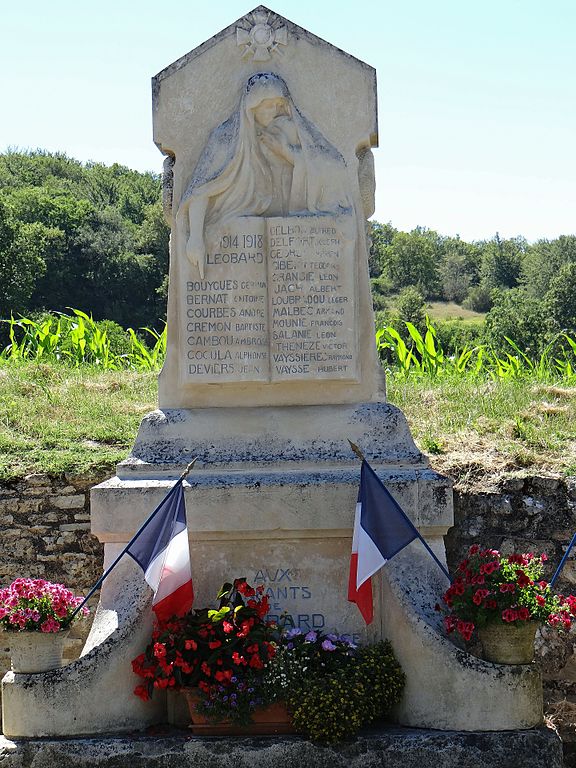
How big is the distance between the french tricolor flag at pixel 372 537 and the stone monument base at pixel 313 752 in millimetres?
693

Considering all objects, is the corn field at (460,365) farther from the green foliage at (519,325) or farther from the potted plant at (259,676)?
the green foliage at (519,325)

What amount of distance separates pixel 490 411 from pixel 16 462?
161 inches

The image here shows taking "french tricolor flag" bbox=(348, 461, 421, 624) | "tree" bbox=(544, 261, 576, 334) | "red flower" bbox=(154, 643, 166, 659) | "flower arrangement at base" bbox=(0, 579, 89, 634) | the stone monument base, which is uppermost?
"tree" bbox=(544, 261, 576, 334)

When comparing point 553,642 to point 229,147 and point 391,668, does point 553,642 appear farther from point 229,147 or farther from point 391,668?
point 229,147

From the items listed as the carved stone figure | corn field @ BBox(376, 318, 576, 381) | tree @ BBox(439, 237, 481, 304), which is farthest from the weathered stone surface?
tree @ BBox(439, 237, 481, 304)

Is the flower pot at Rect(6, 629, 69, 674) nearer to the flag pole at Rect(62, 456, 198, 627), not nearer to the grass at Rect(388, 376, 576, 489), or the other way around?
the flag pole at Rect(62, 456, 198, 627)

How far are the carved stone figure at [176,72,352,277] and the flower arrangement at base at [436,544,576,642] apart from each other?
7.59 feet

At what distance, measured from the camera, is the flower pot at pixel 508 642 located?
5.59 m

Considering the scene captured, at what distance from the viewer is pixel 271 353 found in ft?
21.7

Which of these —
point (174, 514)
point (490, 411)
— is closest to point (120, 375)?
point (490, 411)

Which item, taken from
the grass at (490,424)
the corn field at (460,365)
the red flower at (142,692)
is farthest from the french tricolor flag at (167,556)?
the corn field at (460,365)

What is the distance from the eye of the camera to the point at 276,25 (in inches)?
265

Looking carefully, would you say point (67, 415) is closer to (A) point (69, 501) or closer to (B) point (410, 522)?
(A) point (69, 501)

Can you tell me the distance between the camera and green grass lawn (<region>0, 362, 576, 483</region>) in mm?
8711
